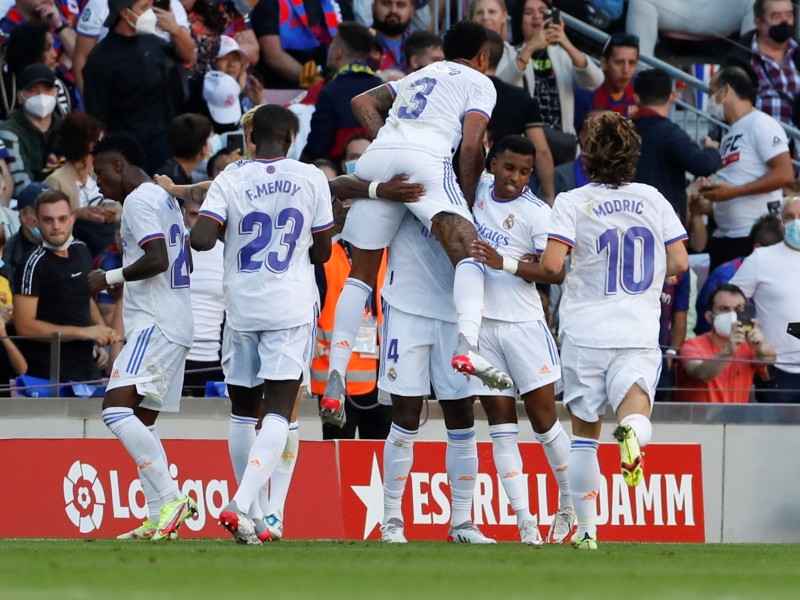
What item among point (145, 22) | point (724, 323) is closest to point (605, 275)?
point (724, 323)

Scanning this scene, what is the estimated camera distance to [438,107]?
1032cm

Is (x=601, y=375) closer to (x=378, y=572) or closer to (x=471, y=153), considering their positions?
(x=471, y=153)

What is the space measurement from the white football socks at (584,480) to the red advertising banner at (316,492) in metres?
3.30

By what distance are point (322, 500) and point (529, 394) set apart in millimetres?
2917

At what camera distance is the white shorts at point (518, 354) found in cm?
1019

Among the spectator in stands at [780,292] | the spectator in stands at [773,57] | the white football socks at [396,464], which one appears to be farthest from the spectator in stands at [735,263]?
the white football socks at [396,464]

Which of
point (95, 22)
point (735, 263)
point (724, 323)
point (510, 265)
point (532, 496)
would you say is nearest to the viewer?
point (510, 265)

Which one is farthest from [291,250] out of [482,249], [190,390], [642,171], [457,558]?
[642,171]

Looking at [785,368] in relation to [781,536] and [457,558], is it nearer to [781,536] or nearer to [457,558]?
[781,536]

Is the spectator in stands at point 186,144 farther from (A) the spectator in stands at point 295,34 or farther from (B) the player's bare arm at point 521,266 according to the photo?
(B) the player's bare arm at point 521,266

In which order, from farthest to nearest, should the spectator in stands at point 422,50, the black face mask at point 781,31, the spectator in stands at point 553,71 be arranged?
the black face mask at point 781,31, the spectator in stands at point 553,71, the spectator in stands at point 422,50

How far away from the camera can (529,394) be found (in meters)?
10.2

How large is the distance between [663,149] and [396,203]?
15.8ft

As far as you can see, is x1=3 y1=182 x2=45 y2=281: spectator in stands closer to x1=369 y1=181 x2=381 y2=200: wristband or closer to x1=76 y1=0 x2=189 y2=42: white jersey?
x1=76 y1=0 x2=189 y2=42: white jersey
